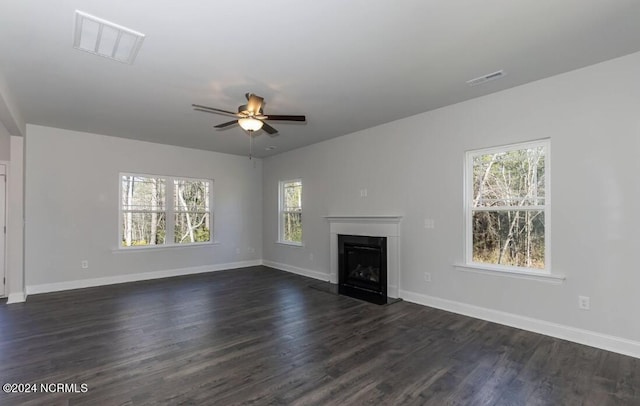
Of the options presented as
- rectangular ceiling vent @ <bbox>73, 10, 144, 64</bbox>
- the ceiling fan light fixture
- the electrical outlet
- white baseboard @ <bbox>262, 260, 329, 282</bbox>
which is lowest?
white baseboard @ <bbox>262, 260, 329, 282</bbox>

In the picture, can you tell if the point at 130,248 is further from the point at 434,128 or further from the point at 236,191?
the point at 434,128

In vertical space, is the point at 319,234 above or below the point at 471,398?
above

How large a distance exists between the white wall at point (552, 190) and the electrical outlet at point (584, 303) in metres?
0.04

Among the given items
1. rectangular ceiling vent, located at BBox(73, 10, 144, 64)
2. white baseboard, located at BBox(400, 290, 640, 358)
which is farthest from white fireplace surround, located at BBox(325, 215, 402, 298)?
rectangular ceiling vent, located at BBox(73, 10, 144, 64)

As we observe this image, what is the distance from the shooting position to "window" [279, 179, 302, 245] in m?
6.88

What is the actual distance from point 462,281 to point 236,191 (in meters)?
5.21

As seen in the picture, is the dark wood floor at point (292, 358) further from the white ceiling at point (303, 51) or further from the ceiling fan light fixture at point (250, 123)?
the white ceiling at point (303, 51)

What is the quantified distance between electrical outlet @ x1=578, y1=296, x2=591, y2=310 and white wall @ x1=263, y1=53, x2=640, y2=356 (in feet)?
0.13

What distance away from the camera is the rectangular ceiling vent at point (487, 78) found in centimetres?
323

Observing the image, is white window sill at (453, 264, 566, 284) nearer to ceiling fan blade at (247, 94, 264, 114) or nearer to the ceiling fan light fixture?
the ceiling fan light fixture

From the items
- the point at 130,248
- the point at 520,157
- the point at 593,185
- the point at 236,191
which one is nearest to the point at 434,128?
the point at 520,157

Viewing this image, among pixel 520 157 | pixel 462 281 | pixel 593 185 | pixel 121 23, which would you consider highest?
pixel 121 23

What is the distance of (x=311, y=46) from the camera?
2680 mm

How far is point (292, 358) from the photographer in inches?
111
